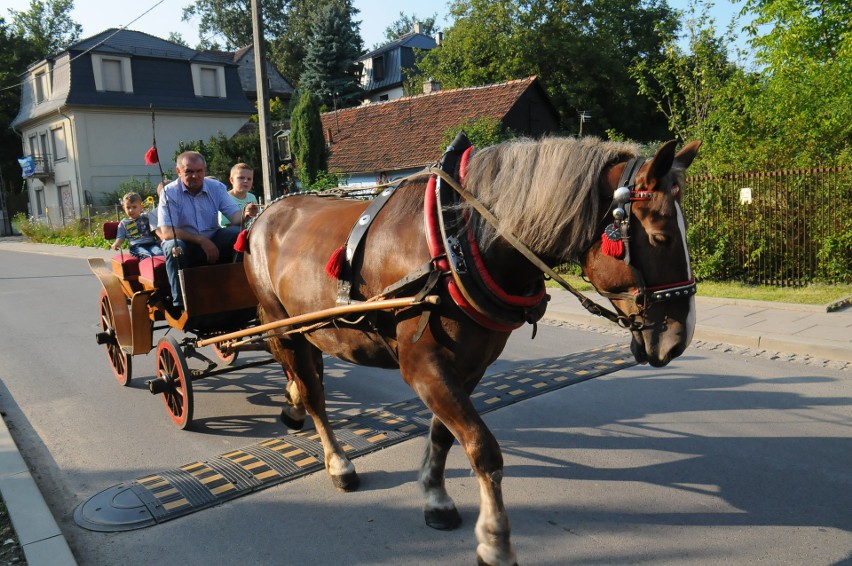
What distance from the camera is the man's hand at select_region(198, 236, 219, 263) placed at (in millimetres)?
4996

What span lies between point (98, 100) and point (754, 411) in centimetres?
3312

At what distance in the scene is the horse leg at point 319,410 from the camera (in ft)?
12.4

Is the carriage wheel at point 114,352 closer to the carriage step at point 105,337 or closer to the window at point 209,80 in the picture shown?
the carriage step at point 105,337

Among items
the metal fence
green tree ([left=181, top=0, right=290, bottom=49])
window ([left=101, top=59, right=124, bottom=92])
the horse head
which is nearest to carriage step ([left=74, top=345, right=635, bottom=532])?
the horse head

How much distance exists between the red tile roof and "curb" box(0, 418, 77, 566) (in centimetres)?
1958

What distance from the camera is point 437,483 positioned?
11.3ft

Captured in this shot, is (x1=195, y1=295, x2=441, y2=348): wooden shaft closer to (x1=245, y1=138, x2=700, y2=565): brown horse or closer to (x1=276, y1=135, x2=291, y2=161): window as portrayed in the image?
(x1=245, y1=138, x2=700, y2=565): brown horse

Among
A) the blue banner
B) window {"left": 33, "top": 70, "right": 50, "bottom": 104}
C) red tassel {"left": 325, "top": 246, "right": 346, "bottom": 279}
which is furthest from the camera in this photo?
the blue banner

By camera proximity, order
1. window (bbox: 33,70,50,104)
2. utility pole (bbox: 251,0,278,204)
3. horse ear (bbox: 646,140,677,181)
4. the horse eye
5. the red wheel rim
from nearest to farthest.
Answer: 1. horse ear (bbox: 646,140,677,181)
2. the horse eye
3. the red wheel rim
4. utility pole (bbox: 251,0,278,204)
5. window (bbox: 33,70,50,104)

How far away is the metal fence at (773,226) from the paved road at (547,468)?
4172mm

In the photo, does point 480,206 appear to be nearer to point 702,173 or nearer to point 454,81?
point 702,173

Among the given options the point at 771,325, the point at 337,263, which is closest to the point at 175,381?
the point at 337,263

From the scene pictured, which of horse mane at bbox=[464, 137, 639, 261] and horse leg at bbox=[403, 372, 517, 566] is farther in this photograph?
horse leg at bbox=[403, 372, 517, 566]

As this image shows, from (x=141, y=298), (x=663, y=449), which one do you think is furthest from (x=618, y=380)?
(x=141, y=298)
